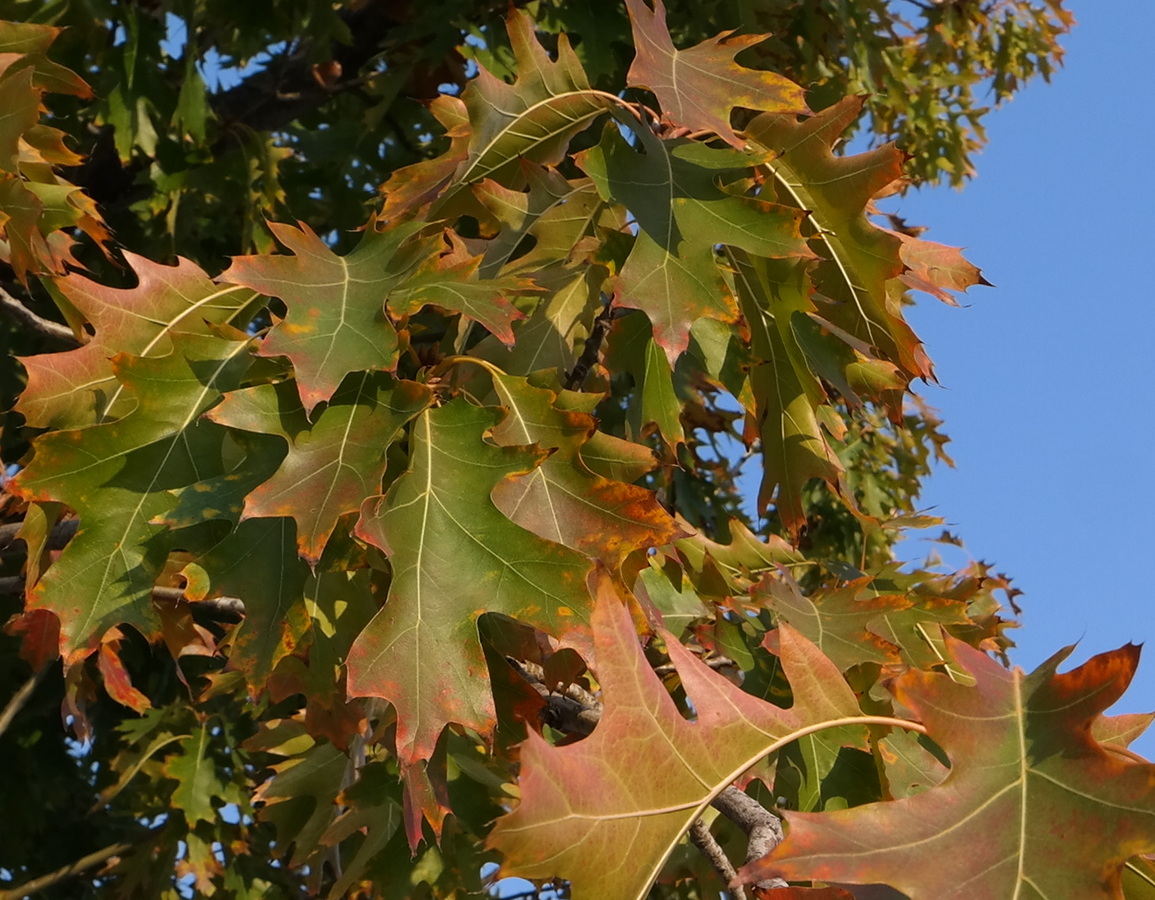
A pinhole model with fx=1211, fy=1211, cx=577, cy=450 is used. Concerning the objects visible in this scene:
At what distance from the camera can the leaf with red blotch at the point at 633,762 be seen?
0.86 m

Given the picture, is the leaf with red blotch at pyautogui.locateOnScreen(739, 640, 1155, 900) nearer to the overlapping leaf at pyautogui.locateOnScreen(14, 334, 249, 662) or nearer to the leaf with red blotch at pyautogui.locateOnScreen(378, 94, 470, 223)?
the overlapping leaf at pyautogui.locateOnScreen(14, 334, 249, 662)

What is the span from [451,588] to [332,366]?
0.28 metres

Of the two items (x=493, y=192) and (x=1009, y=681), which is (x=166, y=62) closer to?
(x=493, y=192)

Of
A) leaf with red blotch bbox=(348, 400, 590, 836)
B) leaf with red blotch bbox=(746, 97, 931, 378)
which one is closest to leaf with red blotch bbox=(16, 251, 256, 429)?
leaf with red blotch bbox=(348, 400, 590, 836)

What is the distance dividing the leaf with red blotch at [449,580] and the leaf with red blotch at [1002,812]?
413 mm

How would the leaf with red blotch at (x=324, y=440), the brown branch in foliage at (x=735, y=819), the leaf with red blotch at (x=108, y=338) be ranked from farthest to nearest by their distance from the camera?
the leaf with red blotch at (x=108, y=338)
the leaf with red blotch at (x=324, y=440)
the brown branch in foliage at (x=735, y=819)

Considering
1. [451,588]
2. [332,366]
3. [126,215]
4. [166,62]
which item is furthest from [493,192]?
[126,215]

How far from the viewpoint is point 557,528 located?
1.40m

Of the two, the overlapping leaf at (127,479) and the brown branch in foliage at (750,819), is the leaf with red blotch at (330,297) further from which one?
the brown branch in foliage at (750,819)

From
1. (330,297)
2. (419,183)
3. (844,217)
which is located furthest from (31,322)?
(844,217)

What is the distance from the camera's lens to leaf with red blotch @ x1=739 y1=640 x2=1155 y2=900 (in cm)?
89

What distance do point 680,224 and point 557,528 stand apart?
46cm

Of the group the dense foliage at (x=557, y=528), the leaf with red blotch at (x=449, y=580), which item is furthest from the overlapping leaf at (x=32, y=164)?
the leaf with red blotch at (x=449, y=580)

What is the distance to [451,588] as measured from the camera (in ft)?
4.27
